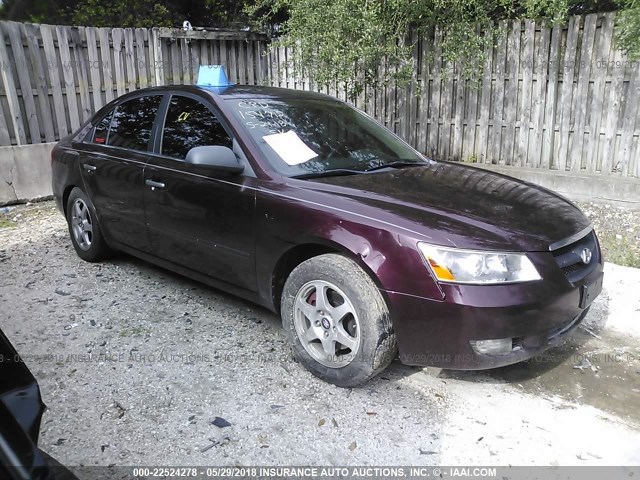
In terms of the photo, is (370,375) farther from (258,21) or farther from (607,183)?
(258,21)

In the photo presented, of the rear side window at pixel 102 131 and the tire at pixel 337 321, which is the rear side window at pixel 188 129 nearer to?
the rear side window at pixel 102 131

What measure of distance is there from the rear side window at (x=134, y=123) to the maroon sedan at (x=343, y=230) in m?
0.02

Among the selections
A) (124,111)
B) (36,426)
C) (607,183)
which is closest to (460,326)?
(36,426)

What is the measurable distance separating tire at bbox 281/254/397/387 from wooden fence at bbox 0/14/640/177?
5.33 meters

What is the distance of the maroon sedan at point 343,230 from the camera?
282 centimetres

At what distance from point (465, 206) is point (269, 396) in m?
1.56

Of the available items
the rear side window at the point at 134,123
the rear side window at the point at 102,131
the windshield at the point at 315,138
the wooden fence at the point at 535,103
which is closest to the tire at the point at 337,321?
the windshield at the point at 315,138

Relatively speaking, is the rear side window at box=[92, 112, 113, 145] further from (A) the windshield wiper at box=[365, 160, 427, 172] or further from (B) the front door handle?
(A) the windshield wiper at box=[365, 160, 427, 172]

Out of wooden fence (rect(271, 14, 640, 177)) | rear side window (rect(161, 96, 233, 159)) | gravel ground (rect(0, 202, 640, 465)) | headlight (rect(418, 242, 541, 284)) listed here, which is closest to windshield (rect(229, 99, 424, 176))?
rear side window (rect(161, 96, 233, 159))

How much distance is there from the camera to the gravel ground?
108 inches

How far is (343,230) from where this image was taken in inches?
121

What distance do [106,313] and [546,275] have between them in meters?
3.18

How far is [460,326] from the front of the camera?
2783 mm

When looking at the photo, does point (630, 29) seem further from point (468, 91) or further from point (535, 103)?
point (468, 91)
